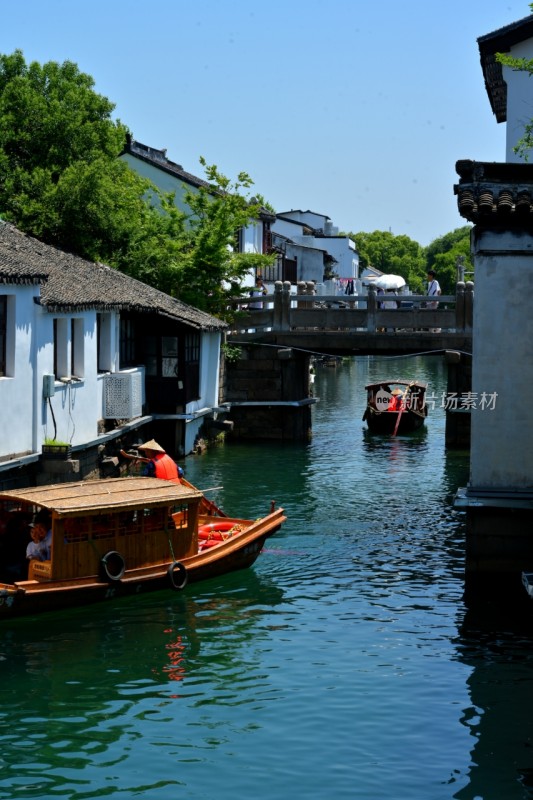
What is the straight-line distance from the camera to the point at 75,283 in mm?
28969

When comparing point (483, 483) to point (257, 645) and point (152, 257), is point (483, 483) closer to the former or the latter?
point (257, 645)

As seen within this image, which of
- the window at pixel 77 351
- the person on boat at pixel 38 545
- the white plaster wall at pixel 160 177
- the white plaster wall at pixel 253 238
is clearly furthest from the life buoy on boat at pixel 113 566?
the white plaster wall at pixel 253 238

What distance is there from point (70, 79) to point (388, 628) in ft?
89.3

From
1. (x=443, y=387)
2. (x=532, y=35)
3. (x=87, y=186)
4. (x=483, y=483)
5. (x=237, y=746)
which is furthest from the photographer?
(x=443, y=387)

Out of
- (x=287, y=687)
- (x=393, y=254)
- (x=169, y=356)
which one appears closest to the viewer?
(x=287, y=687)

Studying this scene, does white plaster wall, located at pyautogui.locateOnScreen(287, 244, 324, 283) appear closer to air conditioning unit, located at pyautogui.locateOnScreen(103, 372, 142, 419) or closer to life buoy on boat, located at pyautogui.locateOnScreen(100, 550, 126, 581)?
air conditioning unit, located at pyautogui.locateOnScreen(103, 372, 142, 419)

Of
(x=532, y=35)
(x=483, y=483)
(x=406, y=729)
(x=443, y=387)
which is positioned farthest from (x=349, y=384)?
(x=406, y=729)

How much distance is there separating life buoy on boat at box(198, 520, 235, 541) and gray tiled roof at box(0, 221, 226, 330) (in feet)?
18.0

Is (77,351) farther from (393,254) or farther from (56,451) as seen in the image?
(393,254)

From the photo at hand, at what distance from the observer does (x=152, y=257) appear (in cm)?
4069

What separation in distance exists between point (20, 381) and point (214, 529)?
4670 mm

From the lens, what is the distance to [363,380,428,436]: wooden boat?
45.4m

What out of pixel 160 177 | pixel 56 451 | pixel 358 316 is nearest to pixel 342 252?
pixel 160 177

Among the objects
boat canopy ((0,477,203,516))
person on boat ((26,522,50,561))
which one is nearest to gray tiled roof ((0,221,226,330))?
boat canopy ((0,477,203,516))
